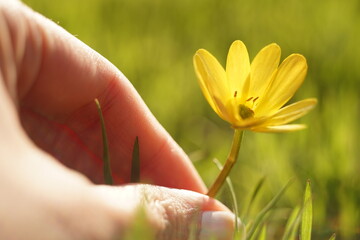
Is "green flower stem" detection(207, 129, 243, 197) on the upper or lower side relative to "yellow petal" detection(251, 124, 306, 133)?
lower

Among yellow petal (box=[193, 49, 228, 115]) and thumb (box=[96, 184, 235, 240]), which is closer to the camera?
thumb (box=[96, 184, 235, 240])

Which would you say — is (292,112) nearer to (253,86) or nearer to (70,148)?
(253,86)

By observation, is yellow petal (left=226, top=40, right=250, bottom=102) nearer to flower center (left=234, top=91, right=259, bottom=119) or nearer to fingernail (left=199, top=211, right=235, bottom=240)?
Result: flower center (left=234, top=91, right=259, bottom=119)

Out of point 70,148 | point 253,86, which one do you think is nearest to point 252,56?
point 70,148

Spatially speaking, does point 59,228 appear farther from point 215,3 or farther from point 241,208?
point 215,3

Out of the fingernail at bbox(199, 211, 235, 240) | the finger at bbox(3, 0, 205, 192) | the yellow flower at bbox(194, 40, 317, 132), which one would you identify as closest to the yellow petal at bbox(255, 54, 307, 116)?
the yellow flower at bbox(194, 40, 317, 132)

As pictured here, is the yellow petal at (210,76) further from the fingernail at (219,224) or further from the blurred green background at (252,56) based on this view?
the blurred green background at (252,56)
